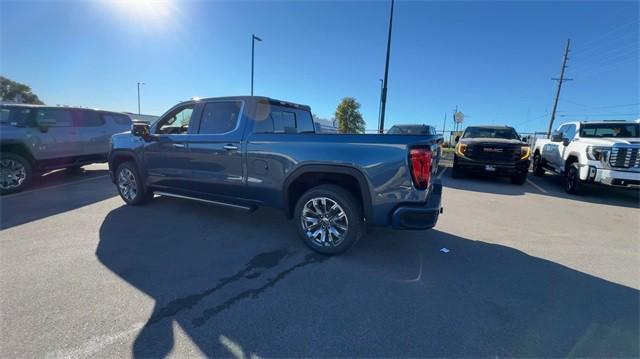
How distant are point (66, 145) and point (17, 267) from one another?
5.38 metres

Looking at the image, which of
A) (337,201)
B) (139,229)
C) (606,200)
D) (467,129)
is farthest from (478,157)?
(139,229)

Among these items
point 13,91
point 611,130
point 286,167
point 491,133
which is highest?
point 13,91

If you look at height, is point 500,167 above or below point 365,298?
above

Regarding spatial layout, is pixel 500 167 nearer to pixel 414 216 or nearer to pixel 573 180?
pixel 573 180

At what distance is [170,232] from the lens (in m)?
3.99

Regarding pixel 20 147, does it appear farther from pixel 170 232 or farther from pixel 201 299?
pixel 201 299

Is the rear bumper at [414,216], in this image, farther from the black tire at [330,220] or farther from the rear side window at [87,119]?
the rear side window at [87,119]

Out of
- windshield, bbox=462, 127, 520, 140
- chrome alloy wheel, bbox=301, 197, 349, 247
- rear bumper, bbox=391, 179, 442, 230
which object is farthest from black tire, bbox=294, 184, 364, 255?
windshield, bbox=462, 127, 520, 140

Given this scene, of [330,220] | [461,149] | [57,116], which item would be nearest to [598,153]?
[461,149]

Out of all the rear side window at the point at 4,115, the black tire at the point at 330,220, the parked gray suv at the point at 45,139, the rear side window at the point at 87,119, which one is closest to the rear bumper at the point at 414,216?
the black tire at the point at 330,220

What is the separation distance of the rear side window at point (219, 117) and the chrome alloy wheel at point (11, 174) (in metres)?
5.04

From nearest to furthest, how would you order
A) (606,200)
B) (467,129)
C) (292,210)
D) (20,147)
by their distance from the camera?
(292,210), (20,147), (606,200), (467,129)

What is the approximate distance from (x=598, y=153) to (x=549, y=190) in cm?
167

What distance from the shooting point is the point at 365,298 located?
257 centimetres
